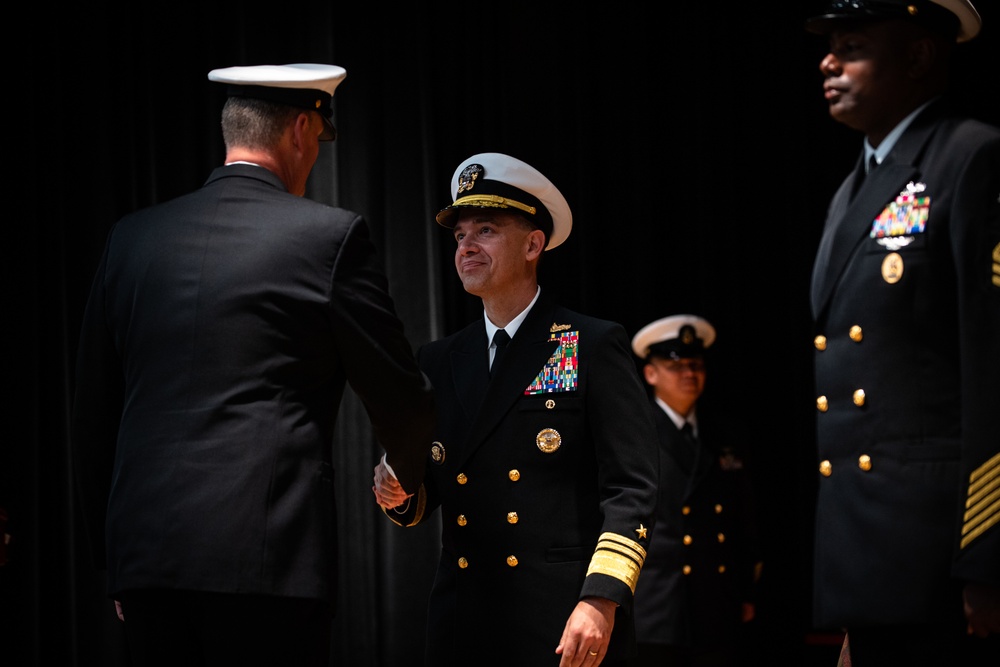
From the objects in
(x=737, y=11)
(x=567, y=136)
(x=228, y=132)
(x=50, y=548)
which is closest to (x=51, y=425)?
(x=50, y=548)

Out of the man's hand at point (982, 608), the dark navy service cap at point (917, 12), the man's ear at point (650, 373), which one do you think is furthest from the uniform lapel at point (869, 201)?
the man's ear at point (650, 373)

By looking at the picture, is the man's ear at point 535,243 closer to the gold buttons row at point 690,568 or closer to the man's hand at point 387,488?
the man's hand at point 387,488

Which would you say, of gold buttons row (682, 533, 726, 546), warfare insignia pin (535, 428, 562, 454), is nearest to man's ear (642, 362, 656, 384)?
gold buttons row (682, 533, 726, 546)

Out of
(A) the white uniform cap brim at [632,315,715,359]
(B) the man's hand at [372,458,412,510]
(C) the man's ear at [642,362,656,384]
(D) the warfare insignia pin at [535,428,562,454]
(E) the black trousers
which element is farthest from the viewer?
(C) the man's ear at [642,362,656,384]

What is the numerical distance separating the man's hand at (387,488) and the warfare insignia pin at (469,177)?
754 mm

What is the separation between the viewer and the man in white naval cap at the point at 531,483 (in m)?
2.23

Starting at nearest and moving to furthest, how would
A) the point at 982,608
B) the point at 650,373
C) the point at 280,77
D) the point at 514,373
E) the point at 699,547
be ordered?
1. the point at 982,608
2. the point at 280,77
3. the point at 514,373
4. the point at 699,547
5. the point at 650,373

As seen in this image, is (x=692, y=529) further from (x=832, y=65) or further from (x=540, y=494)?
(x=832, y=65)

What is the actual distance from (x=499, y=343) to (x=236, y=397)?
0.85 metres

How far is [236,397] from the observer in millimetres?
1811

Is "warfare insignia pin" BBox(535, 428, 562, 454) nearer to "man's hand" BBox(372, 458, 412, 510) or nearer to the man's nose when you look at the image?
"man's hand" BBox(372, 458, 412, 510)

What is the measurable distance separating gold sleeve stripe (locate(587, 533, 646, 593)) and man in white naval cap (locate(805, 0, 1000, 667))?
1.33 feet

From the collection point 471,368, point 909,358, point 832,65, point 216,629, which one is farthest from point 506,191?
point 216,629

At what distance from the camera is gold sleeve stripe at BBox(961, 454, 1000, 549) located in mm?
1607
